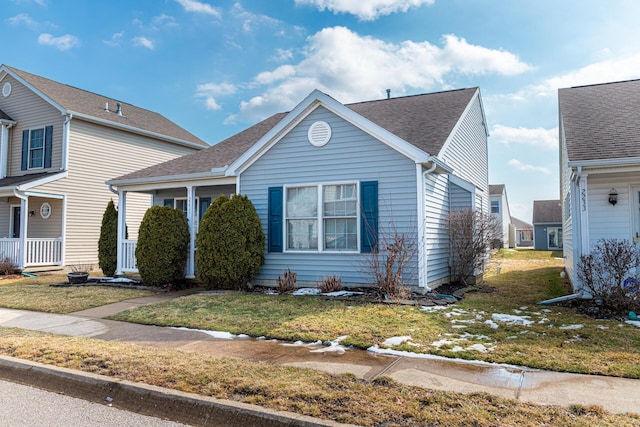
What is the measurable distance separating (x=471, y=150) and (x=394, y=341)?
10.0 metres

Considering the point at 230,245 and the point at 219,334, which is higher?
the point at 230,245

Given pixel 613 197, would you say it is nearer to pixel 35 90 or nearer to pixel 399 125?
pixel 399 125

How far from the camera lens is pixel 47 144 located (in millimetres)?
16797

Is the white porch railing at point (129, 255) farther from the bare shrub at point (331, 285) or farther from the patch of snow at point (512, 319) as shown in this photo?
the patch of snow at point (512, 319)

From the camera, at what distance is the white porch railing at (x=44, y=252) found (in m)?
15.3

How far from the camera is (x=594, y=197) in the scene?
881 centimetres

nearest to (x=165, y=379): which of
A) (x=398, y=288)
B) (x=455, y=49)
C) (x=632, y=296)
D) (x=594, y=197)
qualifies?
(x=398, y=288)

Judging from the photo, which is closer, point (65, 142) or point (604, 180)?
point (604, 180)

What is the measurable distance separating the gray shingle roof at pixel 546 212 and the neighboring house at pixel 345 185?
28.2 meters

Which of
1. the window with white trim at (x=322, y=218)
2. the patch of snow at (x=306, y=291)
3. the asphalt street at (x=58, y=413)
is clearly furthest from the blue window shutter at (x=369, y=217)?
the asphalt street at (x=58, y=413)

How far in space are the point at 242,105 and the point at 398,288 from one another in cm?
1471

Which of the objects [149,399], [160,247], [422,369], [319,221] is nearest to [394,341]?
[422,369]

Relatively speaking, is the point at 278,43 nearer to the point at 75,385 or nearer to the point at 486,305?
the point at 486,305

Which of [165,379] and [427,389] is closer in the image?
[427,389]
